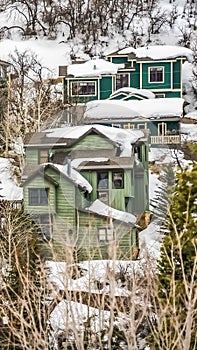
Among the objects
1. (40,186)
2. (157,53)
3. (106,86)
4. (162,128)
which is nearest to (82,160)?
(40,186)

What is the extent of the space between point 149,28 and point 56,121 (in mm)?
13359

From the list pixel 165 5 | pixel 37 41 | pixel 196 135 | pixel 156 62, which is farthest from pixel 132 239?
pixel 165 5

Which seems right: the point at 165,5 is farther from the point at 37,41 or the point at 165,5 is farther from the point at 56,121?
the point at 56,121

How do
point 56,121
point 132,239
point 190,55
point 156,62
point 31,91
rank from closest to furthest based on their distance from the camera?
point 132,239, point 56,121, point 31,91, point 156,62, point 190,55

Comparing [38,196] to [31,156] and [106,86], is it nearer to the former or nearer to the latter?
[31,156]

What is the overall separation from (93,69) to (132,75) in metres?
1.55

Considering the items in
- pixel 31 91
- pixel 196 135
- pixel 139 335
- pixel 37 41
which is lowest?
pixel 139 335

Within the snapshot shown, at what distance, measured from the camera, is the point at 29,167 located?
10.6 meters

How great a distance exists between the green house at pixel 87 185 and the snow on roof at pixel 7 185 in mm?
739

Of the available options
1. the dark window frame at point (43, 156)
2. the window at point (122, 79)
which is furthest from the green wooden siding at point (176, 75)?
the dark window frame at point (43, 156)

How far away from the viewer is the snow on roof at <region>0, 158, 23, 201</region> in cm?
1107

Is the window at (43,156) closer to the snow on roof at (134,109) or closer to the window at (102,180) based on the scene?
the window at (102,180)

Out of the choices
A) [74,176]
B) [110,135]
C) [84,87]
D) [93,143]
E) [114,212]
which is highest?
[84,87]

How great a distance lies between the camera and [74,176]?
991 cm
